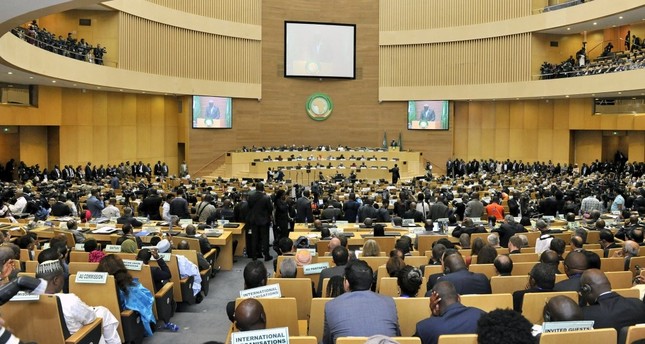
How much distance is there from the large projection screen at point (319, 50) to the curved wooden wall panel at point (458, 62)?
2.20 meters

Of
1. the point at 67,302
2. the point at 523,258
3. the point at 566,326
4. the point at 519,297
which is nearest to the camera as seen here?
the point at 566,326

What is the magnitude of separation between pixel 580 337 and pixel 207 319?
552 cm

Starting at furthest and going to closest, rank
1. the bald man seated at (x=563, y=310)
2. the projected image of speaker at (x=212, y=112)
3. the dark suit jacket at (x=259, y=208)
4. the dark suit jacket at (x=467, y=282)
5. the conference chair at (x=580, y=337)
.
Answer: the projected image of speaker at (x=212, y=112)
the dark suit jacket at (x=259, y=208)
the dark suit jacket at (x=467, y=282)
the bald man seated at (x=563, y=310)
the conference chair at (x=580, y=337)

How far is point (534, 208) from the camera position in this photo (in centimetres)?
1742

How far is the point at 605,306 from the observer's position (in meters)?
5.18

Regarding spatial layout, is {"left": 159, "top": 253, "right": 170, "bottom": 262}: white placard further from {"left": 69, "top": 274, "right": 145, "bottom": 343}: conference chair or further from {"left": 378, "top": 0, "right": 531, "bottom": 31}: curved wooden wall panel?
{"left": 378, "top": 0, "right": 531, "bottom": 31}: curved wooden wall panel

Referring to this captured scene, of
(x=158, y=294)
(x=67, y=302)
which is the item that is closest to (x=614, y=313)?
(x=67, y=302)

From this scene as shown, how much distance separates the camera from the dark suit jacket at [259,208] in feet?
42.5

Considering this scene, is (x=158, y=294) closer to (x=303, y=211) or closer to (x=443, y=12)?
(x=303, y=211)

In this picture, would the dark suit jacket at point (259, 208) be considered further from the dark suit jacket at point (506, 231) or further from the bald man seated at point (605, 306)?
the bald man seated at point (605, 306)

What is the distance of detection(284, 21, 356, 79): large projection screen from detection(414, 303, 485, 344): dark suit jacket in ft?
110

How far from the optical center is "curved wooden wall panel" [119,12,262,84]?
100ft

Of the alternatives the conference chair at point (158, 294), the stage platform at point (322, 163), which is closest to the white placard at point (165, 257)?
the conference chair at point (158, 294)

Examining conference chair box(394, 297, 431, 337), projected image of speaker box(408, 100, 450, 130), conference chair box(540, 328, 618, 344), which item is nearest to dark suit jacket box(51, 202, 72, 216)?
conference chair box(394, 297, 431, 337)
